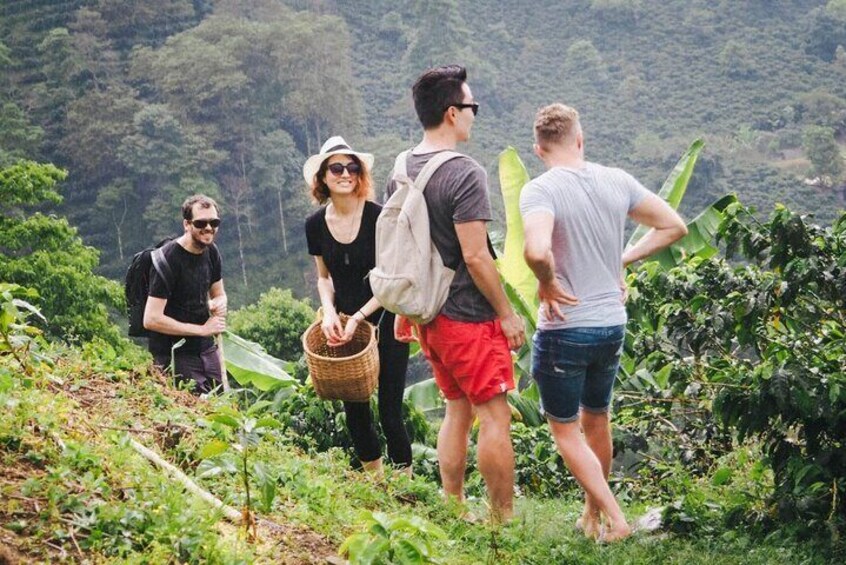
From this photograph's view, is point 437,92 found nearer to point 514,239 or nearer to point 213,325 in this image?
point 213,325

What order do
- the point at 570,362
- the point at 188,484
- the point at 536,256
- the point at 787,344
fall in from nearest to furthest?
the point at 188,484, the point at 536,256, the point at 570,362, the point at 787,344

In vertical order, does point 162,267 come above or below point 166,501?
above

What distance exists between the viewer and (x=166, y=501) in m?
2.40

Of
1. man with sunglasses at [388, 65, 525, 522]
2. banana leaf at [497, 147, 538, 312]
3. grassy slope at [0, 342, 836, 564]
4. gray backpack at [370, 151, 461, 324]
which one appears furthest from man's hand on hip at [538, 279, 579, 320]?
banana leaf at [497, 147, 538, 312]

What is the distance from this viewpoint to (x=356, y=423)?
3734 millimetres

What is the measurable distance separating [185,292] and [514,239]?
12.5 feet

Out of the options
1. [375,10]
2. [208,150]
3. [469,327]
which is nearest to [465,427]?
[469,327]

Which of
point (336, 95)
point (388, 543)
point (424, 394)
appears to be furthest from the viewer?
point (336, 95)

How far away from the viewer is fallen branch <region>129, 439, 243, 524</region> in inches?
101

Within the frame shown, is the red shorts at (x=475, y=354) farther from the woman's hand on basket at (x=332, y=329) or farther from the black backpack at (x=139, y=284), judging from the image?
the black backpack at (x=139, y=284)

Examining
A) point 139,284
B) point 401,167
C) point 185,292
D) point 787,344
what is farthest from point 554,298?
point 139,284

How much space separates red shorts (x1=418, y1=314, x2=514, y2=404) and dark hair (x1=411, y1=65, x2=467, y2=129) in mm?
588

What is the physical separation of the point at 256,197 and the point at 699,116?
78.0 ft

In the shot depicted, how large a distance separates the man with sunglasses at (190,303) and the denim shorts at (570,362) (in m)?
1.60
